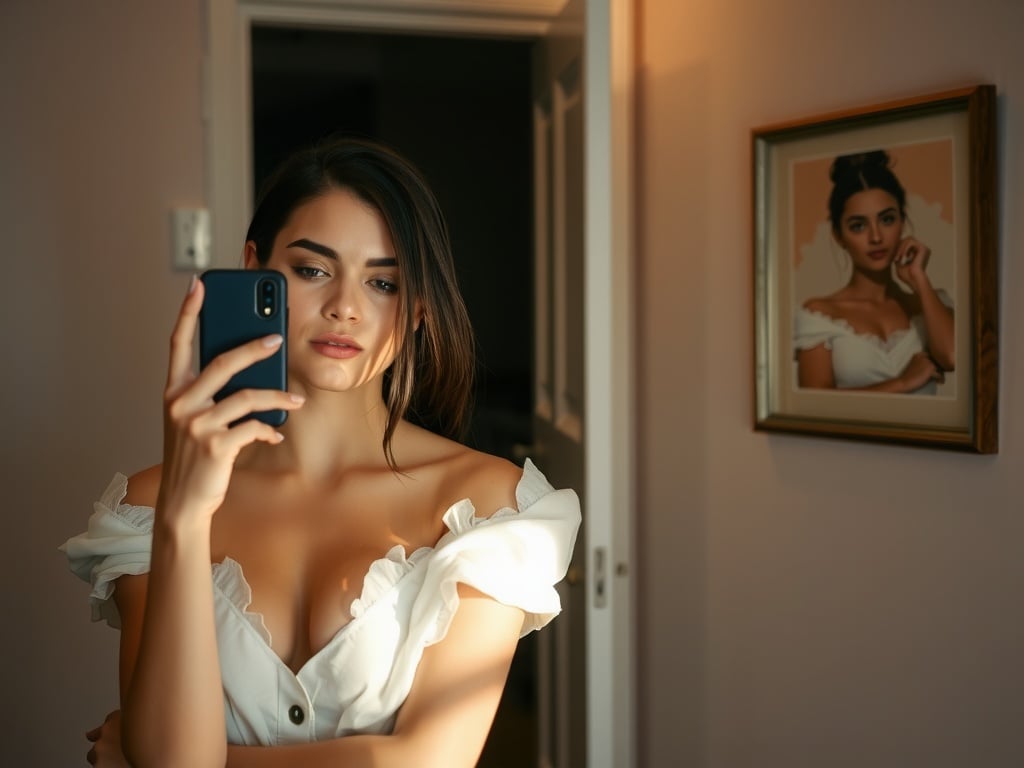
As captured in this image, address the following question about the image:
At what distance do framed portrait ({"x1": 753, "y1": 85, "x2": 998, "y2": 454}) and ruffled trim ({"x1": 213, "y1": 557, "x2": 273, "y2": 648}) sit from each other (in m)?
1.07

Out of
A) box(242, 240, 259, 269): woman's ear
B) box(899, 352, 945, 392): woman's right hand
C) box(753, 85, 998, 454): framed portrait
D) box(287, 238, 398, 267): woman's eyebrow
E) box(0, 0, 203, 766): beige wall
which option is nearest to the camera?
box(287, 238, 398, 267): woman's eyebrow

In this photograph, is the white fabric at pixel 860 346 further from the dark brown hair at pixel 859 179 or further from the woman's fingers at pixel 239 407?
the woman's fingers at pixel 239 407

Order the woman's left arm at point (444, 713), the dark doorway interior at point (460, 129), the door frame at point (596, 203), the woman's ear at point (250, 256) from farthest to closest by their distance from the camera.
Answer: the dark doorway interior at point (460, 129) < the door frame at point (596, 203) < the woman's ear at point (250, 256) < the woman's left arm at point (444, 713)

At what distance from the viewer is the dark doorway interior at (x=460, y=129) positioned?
14.8 ft

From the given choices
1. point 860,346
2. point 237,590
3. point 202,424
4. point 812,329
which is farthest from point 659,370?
point 202,424

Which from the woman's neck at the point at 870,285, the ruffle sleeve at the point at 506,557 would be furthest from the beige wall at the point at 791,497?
the ruffle sleeve at the point at 506,557

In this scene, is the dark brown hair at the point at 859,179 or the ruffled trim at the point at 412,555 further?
the dark brown hair at the point at 859,179

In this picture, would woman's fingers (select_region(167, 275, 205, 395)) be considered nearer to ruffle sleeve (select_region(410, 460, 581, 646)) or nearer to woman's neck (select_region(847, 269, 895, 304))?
ruffle sleeve (select_region(410, 460, 581, 646))

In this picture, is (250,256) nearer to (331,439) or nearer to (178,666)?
(331,439)

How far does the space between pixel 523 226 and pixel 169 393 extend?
422 centimetres

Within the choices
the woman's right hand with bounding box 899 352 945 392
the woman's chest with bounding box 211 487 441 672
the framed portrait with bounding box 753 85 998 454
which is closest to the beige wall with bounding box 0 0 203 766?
the woman's chest with bounding box 211 487 441 672

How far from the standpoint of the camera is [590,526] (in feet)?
5.97

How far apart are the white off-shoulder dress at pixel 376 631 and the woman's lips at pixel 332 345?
222mm

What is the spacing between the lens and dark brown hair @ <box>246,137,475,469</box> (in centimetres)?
124
